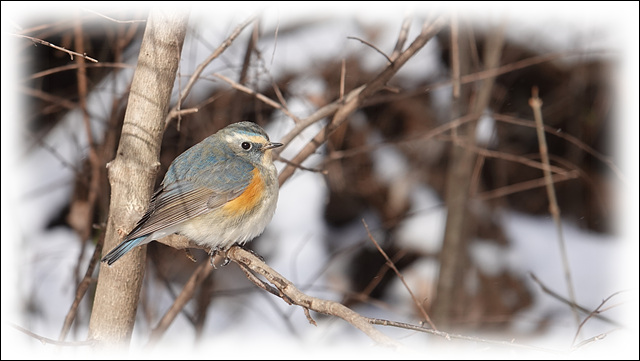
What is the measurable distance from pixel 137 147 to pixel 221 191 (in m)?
0.56

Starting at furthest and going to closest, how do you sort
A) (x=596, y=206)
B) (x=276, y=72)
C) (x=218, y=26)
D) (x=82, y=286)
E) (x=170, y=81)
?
(x=596, y=206)
(x=276, y=72)
(x=218, y=26)
(x=82, y=286)
(x=170, y=81)

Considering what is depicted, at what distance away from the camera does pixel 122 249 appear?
244cm

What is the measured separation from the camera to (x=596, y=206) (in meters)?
5.49

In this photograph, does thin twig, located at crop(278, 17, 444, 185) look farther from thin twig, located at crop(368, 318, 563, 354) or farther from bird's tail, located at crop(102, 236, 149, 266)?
thin twig, located at crop(368, 318, 563, 354)

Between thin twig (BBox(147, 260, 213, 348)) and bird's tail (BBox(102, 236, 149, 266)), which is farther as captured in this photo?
thin twig (BBox(147, 260, 213, 348))

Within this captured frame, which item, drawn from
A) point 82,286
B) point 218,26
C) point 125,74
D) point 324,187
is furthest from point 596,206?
point 82,286

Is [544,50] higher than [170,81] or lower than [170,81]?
higher

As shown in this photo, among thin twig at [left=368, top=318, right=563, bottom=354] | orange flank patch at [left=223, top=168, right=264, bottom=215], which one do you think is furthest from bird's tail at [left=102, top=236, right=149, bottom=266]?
thin twig at [left=368, top=318, right=563, bottom=354]

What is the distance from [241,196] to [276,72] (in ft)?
6.16

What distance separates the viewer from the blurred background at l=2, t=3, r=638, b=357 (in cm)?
408

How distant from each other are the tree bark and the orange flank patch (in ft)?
1.57

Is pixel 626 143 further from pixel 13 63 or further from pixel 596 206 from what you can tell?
pixel 13 63

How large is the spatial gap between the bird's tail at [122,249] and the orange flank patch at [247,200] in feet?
1.76

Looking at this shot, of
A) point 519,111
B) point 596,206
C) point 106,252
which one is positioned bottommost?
point 106,252
